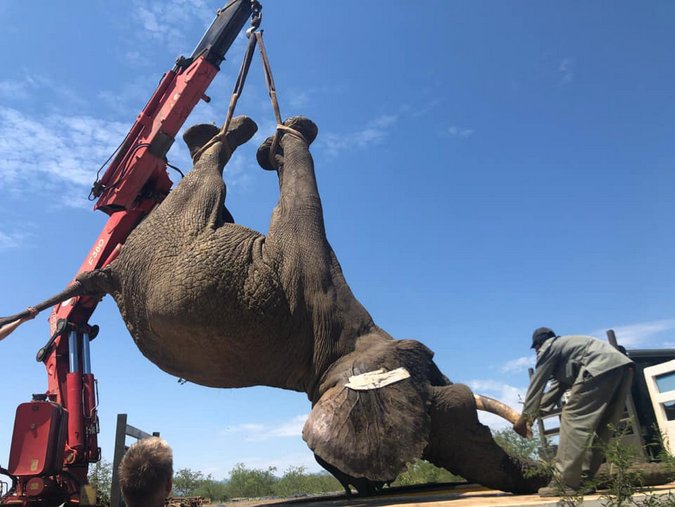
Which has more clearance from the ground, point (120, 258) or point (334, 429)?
point (120, 258)

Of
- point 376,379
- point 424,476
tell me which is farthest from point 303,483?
point 376,379

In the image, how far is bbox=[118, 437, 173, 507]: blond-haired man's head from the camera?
238 centimetres

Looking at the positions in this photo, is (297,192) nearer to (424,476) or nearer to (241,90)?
(241,90)

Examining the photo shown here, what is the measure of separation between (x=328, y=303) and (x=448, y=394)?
1.31 metres

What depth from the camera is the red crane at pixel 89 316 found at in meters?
8.06

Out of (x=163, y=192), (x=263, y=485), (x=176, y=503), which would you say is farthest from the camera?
(x=263, y=485)

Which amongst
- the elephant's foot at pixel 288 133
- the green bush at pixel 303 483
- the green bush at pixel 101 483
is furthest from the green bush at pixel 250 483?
the elephant's foot at pixel 288 133

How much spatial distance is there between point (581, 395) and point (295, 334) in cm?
237

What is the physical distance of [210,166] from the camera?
6258 millimetres

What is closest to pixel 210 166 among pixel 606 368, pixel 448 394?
pixel 448 394

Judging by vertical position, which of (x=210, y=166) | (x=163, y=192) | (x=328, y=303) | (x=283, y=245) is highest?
(x=163, y=192)

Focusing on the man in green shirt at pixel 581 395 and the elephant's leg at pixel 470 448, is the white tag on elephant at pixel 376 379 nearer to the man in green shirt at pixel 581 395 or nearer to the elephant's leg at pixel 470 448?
the elephant's leg at pixel 470 448

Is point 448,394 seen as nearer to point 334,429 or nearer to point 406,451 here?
point 406,451

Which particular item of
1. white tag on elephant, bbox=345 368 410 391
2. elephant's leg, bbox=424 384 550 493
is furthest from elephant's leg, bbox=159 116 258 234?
elephant's leg, bbox=424 384 550 493
